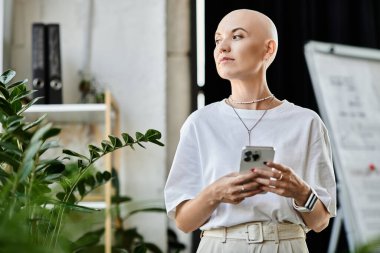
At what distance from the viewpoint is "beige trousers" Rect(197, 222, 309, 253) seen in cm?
131

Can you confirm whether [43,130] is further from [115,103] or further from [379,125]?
[379,125]

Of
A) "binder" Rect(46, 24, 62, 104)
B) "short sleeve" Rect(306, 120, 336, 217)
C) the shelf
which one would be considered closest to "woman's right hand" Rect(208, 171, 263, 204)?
"short sleeve" Rect(306, 120, 336, 217)

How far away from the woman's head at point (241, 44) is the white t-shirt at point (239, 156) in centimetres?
9

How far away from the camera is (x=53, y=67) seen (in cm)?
295

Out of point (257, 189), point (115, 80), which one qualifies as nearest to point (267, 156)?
point (257, 189)

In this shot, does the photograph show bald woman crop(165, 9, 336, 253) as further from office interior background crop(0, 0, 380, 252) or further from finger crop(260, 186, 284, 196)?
office interior background crop(0, 0, 380, 252)

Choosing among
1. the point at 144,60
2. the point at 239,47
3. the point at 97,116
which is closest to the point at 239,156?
the point at 239,47

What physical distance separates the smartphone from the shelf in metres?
1.68

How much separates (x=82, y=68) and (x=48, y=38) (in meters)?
0.36

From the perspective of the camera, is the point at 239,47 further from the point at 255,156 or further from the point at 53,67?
the point at 53,67

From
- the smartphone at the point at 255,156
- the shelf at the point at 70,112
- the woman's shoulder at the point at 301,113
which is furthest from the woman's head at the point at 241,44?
the shelf at the point at 70,112

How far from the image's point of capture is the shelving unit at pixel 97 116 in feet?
9.24

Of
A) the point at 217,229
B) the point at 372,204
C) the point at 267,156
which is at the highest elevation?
the point at 267,156

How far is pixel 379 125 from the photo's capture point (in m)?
3.55
